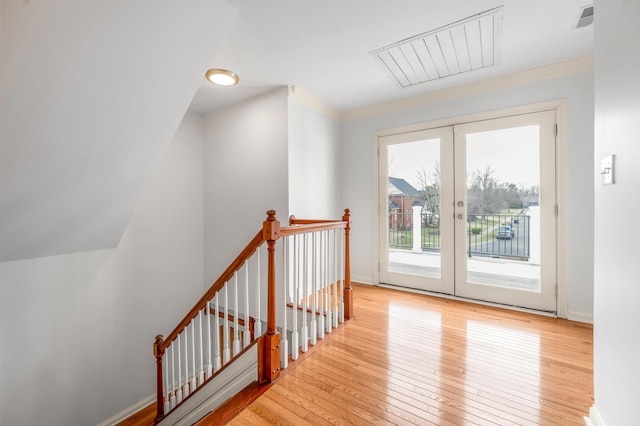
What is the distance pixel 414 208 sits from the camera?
3.44 metres

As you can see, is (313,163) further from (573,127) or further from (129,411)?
(129,411)

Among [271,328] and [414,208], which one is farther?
[414,208]

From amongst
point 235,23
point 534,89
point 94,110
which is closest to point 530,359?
point 534,89

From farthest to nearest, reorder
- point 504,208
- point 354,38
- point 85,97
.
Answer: point 504,208 < point 354,38 < point 85,97

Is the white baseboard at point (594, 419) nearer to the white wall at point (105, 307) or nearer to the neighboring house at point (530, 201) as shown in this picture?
the neighboring house at point (530, 201)

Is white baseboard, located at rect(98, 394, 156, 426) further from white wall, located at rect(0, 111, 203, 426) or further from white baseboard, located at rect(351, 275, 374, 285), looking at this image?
white baseboard, located at rect(351, 275, 374, 285)

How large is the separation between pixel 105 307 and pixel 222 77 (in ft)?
9.34

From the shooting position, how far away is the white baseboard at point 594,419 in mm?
1274

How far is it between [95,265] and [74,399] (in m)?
1.39

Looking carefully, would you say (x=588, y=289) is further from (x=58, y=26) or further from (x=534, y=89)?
(x=58, y=26)

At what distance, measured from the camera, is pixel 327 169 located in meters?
3.67

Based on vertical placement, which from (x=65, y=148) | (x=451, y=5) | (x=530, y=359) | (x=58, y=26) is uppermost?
(x=451, y=5)

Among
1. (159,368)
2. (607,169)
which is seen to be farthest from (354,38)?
(159,368)

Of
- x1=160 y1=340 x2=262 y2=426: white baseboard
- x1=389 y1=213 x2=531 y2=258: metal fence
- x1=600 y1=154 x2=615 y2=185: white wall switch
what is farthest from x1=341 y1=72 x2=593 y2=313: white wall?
x1=160 y1=340 x2=262 y2=426: white baseboard
